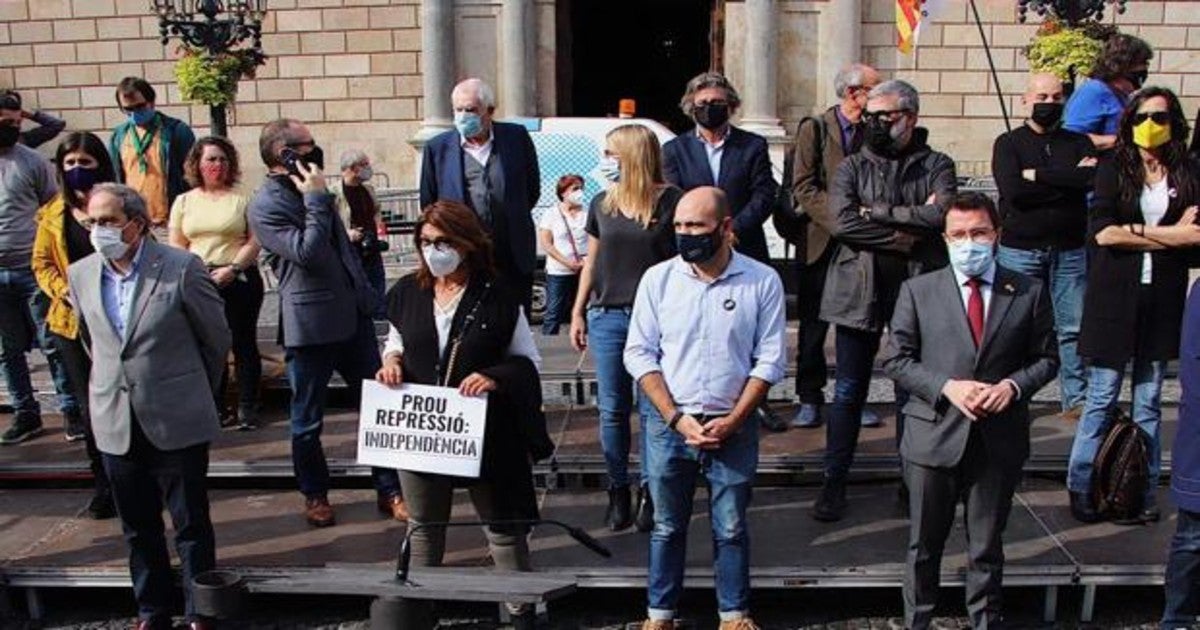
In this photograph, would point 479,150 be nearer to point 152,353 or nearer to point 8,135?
point 152,353

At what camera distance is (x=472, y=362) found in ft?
13.7

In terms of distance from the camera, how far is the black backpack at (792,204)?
571 cm

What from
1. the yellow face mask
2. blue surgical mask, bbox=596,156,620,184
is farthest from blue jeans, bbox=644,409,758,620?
the yellow face mask

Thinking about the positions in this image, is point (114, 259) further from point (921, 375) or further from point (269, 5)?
point (269, 5)

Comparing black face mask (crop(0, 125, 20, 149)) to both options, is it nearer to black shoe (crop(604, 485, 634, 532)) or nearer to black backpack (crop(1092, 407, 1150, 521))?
black shoe (crop(604, 485, 634, 532))

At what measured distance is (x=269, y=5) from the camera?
16.7m

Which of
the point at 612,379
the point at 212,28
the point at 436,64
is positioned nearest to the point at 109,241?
the point at 612,379

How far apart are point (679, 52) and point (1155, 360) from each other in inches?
790

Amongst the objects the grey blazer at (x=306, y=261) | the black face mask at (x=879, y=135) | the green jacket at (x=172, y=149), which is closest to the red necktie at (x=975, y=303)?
the black face mask at (x=879, y=135)

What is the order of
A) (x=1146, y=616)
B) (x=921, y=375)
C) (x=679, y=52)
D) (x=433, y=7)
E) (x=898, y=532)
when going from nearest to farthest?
1. (x=921, y=375)
2. (x=1146, y=616)
3. (x=898, y=532)
4. (x=433, y=7)
5. (x=679, y=52)

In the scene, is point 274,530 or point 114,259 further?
point 274,530

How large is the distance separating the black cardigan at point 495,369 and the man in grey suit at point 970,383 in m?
1.42

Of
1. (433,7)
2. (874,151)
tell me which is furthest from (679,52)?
(874,151)

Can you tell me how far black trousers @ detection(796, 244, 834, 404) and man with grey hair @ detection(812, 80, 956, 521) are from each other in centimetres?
74
